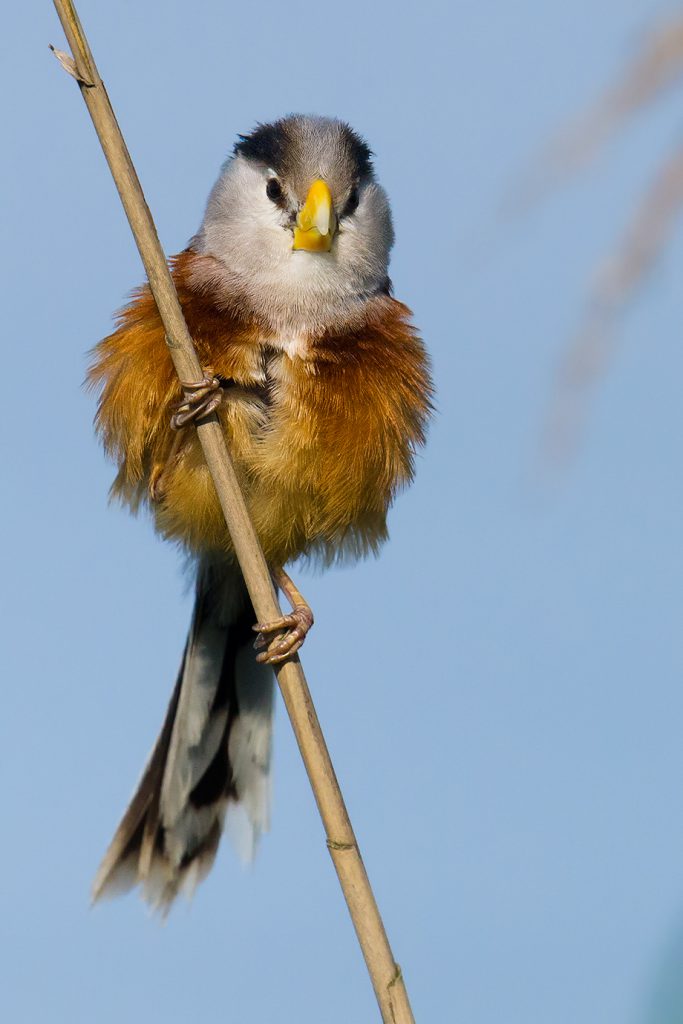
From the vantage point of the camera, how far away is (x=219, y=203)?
12.3ft

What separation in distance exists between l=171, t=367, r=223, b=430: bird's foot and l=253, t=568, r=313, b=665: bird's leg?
0.56 meters

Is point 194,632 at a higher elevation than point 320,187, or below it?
below

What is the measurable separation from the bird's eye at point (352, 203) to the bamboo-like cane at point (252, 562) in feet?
4.26

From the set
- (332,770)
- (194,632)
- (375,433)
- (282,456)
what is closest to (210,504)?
(282,456)

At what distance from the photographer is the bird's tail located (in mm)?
4020

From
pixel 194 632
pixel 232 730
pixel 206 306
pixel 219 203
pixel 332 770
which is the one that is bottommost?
pixel 332 770

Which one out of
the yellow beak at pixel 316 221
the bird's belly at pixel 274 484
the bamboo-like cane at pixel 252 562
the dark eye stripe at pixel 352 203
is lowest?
the bamboo-like cane at pixel 252 562

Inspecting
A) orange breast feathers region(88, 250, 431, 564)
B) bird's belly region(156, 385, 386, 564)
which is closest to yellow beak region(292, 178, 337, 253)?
orange breast feathers region(88, 250, 431, 564)

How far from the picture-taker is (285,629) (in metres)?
2.90

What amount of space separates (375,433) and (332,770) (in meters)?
1.37

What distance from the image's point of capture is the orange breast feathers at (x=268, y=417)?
3.28 metres

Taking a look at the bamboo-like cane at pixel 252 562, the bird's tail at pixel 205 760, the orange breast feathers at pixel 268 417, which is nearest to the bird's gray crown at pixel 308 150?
the orange breast feathers at pixel 268 417

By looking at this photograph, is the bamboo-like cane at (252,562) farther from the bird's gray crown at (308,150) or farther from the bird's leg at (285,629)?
the bird's gray crown at (308,150)

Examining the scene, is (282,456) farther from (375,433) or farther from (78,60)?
(78,60)
